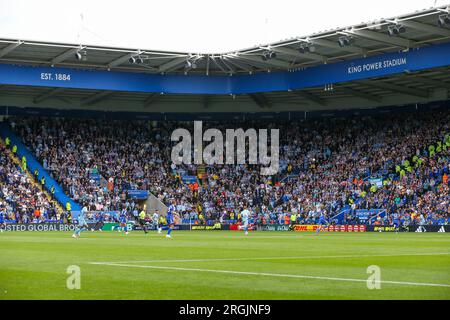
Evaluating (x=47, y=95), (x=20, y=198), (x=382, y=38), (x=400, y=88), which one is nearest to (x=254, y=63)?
(x=400, y=88)

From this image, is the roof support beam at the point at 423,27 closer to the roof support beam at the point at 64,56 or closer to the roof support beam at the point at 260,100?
the roof support beam at the point at 260,100

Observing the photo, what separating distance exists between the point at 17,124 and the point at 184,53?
18.7 metres

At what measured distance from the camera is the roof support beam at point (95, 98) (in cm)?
7212

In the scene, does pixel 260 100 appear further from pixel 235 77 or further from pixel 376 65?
pixel 376 65

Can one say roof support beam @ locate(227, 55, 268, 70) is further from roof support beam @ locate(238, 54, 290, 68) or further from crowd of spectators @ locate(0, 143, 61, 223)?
crowd of spectators @ locate(0, 143, 61, 223)

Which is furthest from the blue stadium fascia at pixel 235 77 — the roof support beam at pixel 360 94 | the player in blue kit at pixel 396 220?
the player in blue kit at pixel 396 220

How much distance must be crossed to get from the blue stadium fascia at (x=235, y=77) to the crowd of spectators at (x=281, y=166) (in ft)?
28.3

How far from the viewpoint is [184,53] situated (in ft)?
206

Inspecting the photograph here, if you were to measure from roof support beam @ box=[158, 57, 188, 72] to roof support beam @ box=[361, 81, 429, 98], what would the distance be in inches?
612

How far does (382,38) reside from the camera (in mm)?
53781

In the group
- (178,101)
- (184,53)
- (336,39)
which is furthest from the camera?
(178,101)

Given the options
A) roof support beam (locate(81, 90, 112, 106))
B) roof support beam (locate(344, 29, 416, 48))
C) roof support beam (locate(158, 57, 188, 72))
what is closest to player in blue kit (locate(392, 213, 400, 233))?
roof support beam (locate(344, 29, 416, 48))
